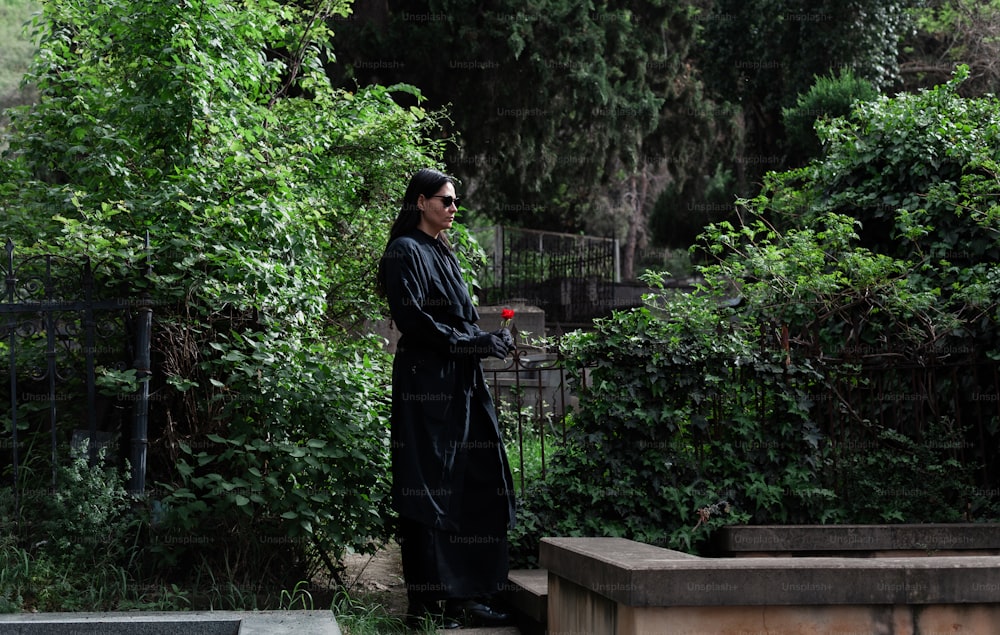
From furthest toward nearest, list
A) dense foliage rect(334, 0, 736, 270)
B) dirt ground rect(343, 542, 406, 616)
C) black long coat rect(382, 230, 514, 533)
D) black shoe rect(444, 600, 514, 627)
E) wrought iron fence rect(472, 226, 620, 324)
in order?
wrought iron fence rect(472, 226, 620, 324), dense foliage rect(334, 0, 736, 270), dirt ground rect(343, 542, 406, 616), black shoe rect(444, 600, 514, 627), black long coat rect(382, 230, 514, 533)

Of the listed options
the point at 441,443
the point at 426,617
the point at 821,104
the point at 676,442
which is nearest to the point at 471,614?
the point at 426,617

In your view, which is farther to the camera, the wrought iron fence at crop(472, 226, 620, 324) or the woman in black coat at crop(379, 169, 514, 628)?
the wrought iron fence at crop(472, 226, 620, 324)

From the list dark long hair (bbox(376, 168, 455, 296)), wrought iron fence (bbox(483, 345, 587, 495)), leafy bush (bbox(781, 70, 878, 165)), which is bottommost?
wrought iron fence (bbox(483, 345, 587, 495))

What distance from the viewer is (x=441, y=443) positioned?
4594mm

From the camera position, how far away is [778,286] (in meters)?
6.21

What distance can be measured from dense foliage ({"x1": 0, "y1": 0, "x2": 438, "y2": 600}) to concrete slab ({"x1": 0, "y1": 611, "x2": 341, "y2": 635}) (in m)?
1.07

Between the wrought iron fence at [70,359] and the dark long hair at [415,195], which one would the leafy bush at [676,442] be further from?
the wrought iron fence at [70,359]

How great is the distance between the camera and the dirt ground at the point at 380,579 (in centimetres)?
500

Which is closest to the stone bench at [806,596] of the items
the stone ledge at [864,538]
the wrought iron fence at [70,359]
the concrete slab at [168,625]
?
the concrete slab at [168,625]

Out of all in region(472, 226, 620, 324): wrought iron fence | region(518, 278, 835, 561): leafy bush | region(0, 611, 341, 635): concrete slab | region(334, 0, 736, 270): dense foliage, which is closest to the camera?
region(0, 611, 341, 635): concrete slab

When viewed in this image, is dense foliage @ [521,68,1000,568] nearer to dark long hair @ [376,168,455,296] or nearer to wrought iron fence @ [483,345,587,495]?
wrought iron fence @ [483,345,587,495]

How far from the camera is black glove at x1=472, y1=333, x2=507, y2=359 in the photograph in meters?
4.59

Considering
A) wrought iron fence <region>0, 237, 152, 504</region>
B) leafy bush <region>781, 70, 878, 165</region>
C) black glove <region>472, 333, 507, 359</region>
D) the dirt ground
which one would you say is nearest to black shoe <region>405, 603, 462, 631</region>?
the dirt ground

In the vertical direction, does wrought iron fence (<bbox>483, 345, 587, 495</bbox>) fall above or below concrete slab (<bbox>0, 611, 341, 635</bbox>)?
above
